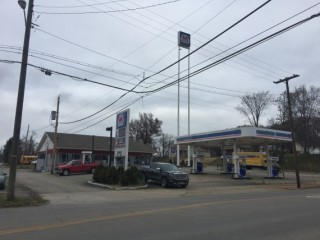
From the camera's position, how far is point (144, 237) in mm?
8789

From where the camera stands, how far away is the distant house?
186 ft

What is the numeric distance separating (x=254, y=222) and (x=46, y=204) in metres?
9.64

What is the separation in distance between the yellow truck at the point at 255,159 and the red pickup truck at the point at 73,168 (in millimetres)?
26306

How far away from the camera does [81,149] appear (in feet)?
191

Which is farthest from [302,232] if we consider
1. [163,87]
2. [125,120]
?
[125,120]

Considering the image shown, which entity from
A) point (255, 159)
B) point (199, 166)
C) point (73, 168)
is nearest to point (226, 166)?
point (199, 166)

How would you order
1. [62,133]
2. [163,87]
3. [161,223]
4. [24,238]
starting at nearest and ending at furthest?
[24,238]
[161,223]
[163,87]
[62,133]

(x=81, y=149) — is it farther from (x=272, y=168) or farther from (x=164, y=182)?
(x=164, y=182)

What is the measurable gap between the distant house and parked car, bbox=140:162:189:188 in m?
23.9

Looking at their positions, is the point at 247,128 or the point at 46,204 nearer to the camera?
the point at 46,204

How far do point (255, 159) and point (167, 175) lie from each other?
3558cm

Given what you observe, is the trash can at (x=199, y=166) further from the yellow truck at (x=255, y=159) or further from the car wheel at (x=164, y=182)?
the car wheel at (x=164, y=182)

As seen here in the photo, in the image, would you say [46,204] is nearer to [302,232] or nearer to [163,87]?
[163,87]

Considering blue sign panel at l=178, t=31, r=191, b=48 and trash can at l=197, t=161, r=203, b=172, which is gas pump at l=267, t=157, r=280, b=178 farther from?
blue sign panel at l=178, t=31, r=191, b=48
